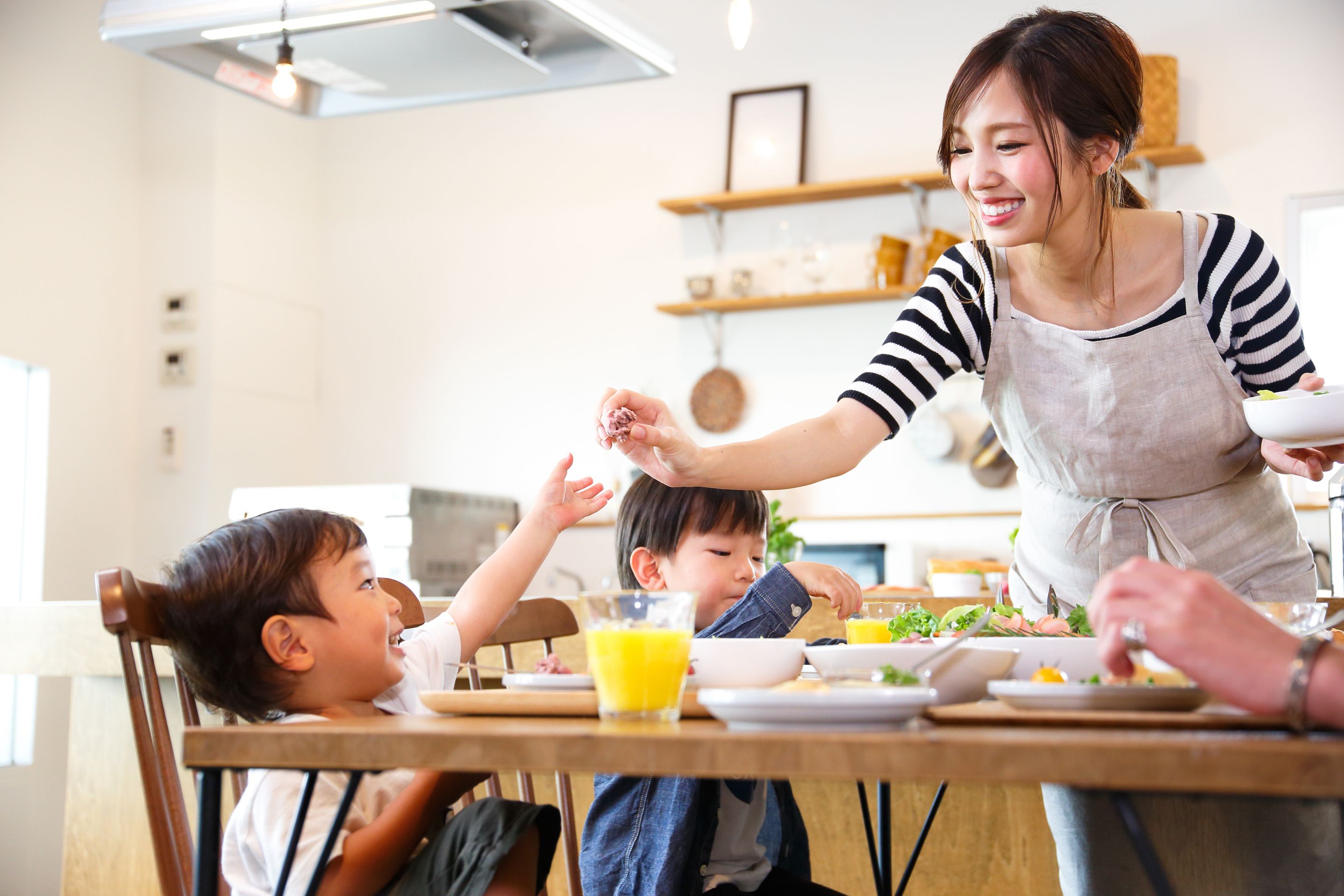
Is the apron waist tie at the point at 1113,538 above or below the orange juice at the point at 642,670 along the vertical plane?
above

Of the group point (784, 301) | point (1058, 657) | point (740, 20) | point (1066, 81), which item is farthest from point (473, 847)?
point (784, 301)

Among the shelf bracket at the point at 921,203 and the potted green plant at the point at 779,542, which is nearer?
the potted green plant at the point at 779,542

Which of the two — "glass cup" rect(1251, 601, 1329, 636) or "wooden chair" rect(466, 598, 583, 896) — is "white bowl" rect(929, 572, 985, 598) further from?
"glass cup" rect(1251, 601, 1329, 636)

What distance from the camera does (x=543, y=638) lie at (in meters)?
1.64

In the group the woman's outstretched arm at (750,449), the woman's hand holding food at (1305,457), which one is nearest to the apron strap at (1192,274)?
the woman's hand holding food at (1305,457)

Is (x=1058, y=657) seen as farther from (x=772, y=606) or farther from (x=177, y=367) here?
(x=177, y=367)

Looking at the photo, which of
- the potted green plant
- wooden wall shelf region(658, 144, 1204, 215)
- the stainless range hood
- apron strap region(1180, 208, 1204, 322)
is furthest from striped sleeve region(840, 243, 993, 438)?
Result: wooden wall shelf region(658, 144, 1204, 215)

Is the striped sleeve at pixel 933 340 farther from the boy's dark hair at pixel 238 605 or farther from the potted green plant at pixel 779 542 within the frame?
the potted green plant at pixel 779 542

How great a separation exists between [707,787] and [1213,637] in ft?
2.04

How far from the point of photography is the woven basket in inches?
167

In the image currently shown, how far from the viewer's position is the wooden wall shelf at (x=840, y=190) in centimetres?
426

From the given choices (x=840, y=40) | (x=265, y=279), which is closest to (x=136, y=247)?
(x=265, y=279)

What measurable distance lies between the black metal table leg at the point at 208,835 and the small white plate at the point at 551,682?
25cm

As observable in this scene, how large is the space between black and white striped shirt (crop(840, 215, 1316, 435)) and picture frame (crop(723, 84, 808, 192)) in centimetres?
332
